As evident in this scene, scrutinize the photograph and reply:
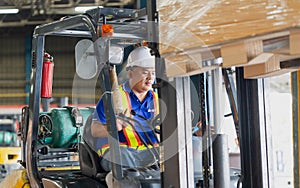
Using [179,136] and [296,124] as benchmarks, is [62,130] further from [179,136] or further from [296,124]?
[296,124]

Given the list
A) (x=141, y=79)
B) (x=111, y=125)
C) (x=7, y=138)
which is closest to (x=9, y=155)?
(x=7, y=138)

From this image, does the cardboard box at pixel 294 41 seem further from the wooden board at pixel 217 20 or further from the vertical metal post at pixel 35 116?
the vertical metal post at pixel 35 116

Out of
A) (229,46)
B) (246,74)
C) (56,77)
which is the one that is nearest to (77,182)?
(246,74)

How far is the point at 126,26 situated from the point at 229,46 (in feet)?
5.03

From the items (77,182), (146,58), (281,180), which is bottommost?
(281,180)

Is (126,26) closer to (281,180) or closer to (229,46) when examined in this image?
(229,46)

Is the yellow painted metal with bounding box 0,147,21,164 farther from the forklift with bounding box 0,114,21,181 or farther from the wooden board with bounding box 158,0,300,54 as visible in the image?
the wooden board with bounding box 158,0,300,54

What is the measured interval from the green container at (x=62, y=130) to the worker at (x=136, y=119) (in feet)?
1.99

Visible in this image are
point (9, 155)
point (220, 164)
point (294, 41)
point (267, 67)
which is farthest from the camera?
point (9, 155)

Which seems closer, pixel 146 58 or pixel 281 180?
pixel 146 58

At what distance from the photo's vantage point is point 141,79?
4.31 m

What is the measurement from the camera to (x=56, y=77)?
2262 cm

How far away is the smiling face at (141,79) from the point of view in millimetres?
4309

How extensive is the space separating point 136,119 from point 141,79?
0.61 metres
